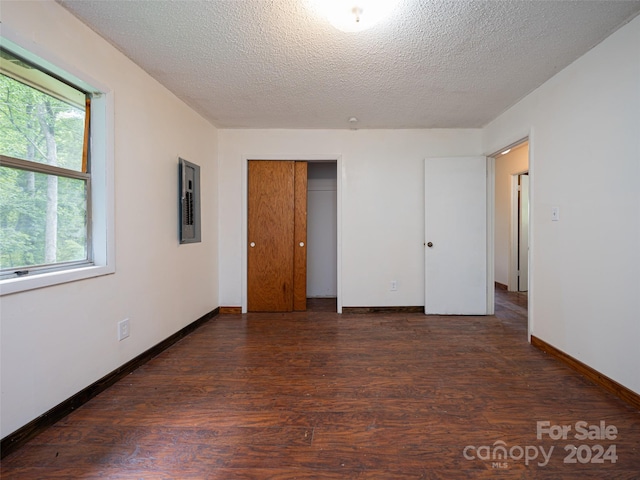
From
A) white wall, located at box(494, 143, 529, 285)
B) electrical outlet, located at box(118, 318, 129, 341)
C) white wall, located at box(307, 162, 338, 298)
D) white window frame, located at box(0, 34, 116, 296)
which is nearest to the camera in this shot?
white window frame, located at box(0, 34, 116, 296)

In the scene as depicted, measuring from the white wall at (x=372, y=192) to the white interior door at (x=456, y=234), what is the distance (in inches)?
5.5

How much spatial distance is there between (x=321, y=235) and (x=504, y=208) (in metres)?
3.16

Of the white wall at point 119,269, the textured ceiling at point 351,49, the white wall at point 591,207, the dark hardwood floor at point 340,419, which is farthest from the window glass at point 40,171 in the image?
the white wall at point 591,207

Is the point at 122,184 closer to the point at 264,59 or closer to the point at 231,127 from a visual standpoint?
the point at 264,59

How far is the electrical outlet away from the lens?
211cm

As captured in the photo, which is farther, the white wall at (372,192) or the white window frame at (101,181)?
the white wall at (372,192)

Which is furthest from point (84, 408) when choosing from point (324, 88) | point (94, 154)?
point (324, 88)

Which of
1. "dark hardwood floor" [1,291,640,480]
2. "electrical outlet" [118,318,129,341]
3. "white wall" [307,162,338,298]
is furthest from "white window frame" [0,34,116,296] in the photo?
"white wall" [307,162,338,298]

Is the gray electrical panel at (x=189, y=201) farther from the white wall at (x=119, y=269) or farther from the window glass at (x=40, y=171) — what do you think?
the window glass at (x=40, y=171)

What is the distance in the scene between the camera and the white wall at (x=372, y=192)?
381 centimetres

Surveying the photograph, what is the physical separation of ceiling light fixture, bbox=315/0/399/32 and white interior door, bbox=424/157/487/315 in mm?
2260

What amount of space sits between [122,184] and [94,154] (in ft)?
0.81

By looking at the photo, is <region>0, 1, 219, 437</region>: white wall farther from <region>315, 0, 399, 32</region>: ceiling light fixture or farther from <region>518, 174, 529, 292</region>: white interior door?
<region>518, 174, 529, 292</region>: white interior door

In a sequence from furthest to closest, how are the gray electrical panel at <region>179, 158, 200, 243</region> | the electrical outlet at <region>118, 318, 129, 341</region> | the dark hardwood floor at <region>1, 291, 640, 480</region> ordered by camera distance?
the gray electrical panel at <region>179, 158, 200, 243</region>
the electrical outlet at <region>118, 318, 129, 341</region>
the dark hardwood floor at <region>1, 291, 640, 480</region>
